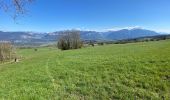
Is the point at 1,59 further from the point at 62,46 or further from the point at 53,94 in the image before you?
the point at 53,94

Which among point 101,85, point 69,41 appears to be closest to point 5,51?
point 69,41

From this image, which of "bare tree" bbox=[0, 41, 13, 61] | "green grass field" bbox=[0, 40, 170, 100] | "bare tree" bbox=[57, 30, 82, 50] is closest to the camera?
"green grass field" bbox=[0, 40, 170, 100]

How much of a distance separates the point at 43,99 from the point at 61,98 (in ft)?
3.17

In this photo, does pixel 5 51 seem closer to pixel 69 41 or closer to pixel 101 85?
pixel 69 41

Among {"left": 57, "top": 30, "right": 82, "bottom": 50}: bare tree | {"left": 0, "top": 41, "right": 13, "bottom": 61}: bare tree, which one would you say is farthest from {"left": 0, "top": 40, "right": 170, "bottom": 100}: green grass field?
{"left": 57, "top": 30, "right": 82, "bottom": 50}: bare tree

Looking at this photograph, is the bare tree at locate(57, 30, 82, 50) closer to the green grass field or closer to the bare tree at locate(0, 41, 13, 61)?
the bare tree at locate(0, 41, 13, 61)

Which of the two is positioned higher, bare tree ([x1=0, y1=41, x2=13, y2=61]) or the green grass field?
the green grass field

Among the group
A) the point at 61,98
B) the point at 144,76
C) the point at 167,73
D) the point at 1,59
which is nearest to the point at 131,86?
Answer: the point at 144,76

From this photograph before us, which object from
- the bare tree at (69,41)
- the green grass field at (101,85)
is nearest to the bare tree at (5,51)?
the bare tree at (69,41)

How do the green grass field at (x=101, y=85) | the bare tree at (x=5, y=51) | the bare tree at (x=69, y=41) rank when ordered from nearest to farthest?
the green grass field at (x=101, y=85) < the bare tree at (x=5, y=51) < the bare tree at (x=69, y=41)

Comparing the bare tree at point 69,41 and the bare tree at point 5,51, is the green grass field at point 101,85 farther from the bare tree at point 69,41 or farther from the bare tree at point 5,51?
the bare tree at point 69,41

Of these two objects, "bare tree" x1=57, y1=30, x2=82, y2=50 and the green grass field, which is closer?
the green grass field

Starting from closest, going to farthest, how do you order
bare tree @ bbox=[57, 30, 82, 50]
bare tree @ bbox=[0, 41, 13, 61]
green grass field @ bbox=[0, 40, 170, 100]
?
green grass field @ bbox=[0, 40, 170, 100] → bare tree @ bbox=[0, 41, 13, 61] → bare tree @ bbox=[57, 30, 82, 50]

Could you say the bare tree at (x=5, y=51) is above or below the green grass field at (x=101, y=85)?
below
